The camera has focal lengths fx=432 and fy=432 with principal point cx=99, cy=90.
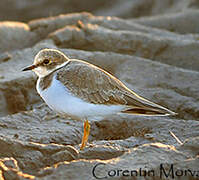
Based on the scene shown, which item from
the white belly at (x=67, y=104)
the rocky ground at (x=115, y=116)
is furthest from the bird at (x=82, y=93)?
the rocky ground at (x=115, y=116)

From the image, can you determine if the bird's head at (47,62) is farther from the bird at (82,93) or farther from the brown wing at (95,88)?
the brown wing at (95,88)

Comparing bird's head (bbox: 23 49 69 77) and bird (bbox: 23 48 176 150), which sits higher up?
bird's head (bbox: 23 49 69 77)

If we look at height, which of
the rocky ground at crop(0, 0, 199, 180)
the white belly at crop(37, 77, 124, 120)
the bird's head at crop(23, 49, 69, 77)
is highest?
the bird's head at crop(23, 49, 69, 77)

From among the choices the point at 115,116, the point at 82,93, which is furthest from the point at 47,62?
the point at 115,116

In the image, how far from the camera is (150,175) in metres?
2.91

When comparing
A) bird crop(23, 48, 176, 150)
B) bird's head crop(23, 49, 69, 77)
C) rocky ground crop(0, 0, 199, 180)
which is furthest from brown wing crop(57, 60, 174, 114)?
rocky ground crop(0, 0, 199, 180)

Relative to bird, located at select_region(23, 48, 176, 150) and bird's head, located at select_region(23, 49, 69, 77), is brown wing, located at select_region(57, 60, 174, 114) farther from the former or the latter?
bird's head, located at select_region(23, 49, 69, 77)

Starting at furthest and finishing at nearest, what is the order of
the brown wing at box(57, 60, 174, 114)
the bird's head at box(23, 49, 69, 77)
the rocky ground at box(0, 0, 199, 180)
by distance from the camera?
1. the bird's head at box(23, 49, 69, 77)
2. the brown wing at box(57, 60, 174, 114)
3. the rocky ground at box(0, 0, 199, 180)

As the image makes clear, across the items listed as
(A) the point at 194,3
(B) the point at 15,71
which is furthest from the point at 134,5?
(B) the point at 15,71

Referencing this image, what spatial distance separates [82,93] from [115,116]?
3.16ft

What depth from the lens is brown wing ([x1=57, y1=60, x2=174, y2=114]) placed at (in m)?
3.95

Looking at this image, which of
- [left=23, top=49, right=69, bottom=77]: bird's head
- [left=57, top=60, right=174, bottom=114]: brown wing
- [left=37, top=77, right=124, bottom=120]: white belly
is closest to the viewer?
[left=37, top=77, right=124, bottom=120]: white belly

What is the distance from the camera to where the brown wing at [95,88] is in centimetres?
395

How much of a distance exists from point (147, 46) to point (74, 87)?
3112 millimetres
